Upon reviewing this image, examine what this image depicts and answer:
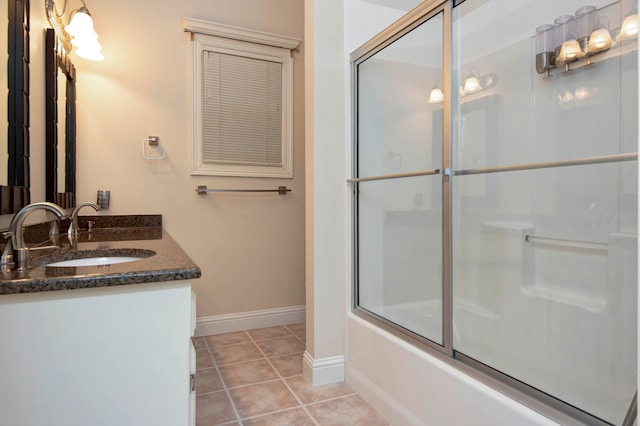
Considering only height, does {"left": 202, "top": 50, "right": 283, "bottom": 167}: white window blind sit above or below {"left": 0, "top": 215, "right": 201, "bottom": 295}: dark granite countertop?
above

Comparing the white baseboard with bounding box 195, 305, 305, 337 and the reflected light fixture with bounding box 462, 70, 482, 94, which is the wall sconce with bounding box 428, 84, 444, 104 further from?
the white baseboard with bounding box 195, 305, 305, 337

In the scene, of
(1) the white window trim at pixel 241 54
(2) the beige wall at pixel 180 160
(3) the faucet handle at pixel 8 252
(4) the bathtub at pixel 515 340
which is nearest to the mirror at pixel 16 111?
(3) the faucet handle at pixel 8 252

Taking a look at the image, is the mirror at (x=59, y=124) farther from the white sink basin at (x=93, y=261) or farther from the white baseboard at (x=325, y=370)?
the white baseboard at (x=325, y=370)

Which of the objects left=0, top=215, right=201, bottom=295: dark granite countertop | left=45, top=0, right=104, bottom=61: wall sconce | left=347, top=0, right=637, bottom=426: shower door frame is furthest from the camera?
left=45, top=0, right=104, bottom=61: wall sconce

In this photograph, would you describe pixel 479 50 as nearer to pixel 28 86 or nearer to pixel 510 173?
pixel 510 173

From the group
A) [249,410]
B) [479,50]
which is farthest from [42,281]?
[479,50]

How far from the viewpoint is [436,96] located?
1773mm

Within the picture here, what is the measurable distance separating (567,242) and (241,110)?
2.28m

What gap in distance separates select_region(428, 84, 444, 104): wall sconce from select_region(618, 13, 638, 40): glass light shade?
70 cm

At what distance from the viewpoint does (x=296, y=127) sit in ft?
10.2

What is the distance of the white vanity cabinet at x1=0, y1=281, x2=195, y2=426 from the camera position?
88cm

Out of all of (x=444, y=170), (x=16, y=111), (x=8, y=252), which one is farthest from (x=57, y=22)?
(x=444, y=170)

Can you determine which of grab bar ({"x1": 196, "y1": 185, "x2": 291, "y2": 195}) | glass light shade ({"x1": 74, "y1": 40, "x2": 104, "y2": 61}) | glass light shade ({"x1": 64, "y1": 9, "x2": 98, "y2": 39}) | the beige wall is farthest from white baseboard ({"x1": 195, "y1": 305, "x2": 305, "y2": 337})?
glass light shade ({"x1": 64, "y1": 9, "x2": 98, "y2": 39})

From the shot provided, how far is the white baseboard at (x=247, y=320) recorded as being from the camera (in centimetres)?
284
